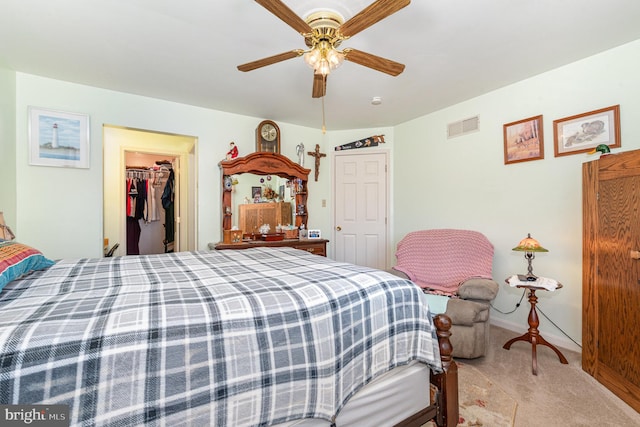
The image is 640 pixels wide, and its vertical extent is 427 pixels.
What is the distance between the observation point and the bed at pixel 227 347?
774mm

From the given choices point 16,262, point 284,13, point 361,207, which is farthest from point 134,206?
point 284,13

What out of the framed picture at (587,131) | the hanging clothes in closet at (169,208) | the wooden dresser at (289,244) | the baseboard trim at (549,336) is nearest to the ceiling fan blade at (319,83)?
the wooden dresser at (289,244)

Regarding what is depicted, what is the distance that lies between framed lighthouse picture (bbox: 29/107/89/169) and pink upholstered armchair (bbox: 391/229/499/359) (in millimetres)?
3403

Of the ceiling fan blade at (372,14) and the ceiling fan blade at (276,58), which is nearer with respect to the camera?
the ceiling fan blade at (372,14)

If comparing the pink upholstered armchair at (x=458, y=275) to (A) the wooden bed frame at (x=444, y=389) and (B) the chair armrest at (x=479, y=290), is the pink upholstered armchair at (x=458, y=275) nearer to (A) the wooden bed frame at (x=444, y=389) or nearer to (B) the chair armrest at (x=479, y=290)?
(B) the chair armrest at (x=479, y=290)

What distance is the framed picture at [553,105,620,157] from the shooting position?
231cm

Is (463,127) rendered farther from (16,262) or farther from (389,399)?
(16,262)

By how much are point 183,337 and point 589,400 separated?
244 cm

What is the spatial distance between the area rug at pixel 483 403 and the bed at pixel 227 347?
14.6 inches

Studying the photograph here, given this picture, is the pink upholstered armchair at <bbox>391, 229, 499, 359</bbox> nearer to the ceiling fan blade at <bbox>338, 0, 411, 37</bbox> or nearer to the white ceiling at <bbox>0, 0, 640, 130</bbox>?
the white ceiling at <bbox>0, 0, 640, 130</bbox>

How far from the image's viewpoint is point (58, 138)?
2.82 metres

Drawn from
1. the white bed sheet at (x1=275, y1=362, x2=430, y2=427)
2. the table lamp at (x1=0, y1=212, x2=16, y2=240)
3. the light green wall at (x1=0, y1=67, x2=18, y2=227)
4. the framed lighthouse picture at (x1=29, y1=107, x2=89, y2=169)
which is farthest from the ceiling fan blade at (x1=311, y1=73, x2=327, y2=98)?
the light green wall at (x1=0, y1=67, x2=18, y2=227)

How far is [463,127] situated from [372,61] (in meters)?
2.08

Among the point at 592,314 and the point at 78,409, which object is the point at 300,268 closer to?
the point at 78,409
